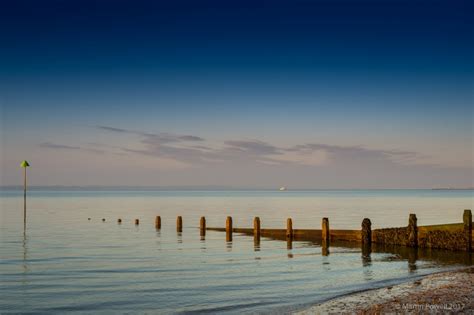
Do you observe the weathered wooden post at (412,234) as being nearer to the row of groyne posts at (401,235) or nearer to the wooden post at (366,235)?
the row of groyne posts at (401,235)

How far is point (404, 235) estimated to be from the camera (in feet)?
103

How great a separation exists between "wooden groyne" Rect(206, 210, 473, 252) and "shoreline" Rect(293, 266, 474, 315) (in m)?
8.62

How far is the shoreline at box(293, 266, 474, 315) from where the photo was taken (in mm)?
15000

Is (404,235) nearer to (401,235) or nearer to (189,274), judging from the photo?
(401,235)

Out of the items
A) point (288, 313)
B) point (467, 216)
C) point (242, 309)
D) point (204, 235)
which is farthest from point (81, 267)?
point (467, 216)

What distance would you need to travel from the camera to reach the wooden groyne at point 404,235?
28.6 m

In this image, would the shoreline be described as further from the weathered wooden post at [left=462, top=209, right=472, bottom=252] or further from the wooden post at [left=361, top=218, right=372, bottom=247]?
the wooden post at [left=361, top=218, right=372, bottom=247]

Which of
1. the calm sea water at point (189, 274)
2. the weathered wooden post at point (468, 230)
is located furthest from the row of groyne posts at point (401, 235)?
the calm sea water at point (189, 274)

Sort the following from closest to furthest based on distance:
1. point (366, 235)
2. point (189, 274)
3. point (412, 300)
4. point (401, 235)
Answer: point (412, 300) < point (189, 274) < point (401, 235) < point (366, 235)

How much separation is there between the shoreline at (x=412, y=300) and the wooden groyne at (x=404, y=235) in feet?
28.3

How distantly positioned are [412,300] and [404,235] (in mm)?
15915

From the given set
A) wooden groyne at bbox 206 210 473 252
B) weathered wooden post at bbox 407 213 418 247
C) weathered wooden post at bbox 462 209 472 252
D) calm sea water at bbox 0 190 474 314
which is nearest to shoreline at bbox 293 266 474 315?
calm sea water at bbox 0 190 474 314

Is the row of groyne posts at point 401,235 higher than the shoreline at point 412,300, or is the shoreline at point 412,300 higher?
the row of groyne posts at point 401,235

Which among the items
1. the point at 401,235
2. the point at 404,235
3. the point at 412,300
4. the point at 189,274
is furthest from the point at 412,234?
the point at 412,300
